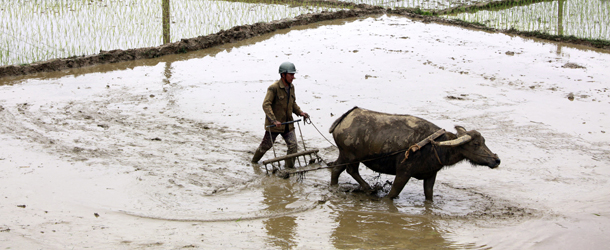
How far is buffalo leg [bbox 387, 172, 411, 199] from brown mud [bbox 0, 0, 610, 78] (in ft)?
25.0

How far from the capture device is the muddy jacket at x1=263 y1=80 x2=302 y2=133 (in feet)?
20.0

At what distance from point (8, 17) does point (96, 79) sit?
450 cm

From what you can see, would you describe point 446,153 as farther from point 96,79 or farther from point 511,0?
point 511,0

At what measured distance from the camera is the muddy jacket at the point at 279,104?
6.10 metres

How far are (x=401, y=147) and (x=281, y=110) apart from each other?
1.72 meters

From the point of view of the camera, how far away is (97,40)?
11.8 metres

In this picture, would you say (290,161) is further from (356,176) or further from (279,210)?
(279,210)

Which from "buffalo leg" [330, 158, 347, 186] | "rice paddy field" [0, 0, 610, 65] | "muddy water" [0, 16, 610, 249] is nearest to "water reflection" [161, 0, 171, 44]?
"rice paddy field" [0, 0, 610, 65]

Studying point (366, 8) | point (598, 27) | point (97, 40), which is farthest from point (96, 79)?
point (598, 27)

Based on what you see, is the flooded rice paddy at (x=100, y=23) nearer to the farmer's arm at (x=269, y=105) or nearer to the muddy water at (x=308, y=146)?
the muddy water at (x=308, y=146)

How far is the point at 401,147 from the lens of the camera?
522 cm

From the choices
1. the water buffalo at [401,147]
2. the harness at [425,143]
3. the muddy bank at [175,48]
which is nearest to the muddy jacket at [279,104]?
the water buffalo at [401,147]

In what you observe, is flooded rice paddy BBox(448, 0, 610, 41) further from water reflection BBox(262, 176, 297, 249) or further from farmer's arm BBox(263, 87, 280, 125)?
water reflection BBox(262, 176, 297, 249)

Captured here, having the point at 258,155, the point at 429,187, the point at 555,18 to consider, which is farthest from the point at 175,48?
the point at 555,18
